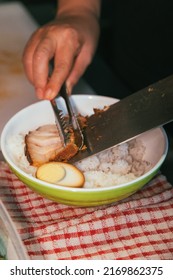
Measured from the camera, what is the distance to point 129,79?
2041 mm

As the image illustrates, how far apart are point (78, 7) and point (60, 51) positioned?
0.29 m

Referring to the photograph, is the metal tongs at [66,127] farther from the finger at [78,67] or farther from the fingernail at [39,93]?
the finger at [78,67]

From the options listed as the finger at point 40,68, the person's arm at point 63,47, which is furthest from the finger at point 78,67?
the finger at point 40,68

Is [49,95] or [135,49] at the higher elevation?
[49,95]

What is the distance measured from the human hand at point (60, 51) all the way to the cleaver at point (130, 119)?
131 millimetres

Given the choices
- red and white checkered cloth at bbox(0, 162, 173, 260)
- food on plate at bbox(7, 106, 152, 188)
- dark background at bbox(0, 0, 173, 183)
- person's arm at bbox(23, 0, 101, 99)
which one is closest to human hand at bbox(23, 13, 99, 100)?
person's arm at bbox(23, 0, 101, 99)

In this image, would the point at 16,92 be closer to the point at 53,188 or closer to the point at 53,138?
the point at 53,138

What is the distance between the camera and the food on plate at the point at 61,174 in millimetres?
946

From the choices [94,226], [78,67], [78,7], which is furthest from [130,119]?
[78,7]

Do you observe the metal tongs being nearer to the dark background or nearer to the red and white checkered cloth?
the red and white checkered cloth

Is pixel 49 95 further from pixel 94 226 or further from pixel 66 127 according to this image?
pixel 94 226

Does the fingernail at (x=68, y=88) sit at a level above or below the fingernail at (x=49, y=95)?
below

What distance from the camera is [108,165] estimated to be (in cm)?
104

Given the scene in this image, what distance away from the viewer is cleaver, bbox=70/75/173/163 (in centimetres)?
96
